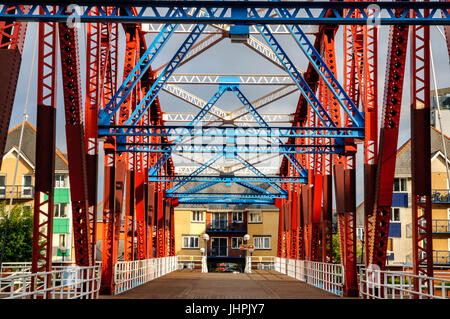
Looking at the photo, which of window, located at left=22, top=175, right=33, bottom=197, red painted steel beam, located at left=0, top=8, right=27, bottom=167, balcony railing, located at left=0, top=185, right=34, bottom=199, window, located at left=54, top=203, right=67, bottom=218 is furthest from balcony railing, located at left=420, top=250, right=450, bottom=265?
red painted steel beam, located at left=0, top=8, right=27, bottom=167

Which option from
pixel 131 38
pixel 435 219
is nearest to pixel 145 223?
pixel 131 38

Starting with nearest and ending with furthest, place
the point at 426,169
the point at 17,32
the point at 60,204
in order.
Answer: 1. the point at 17,32
2. the point at 426,169
3. the point at 60,204

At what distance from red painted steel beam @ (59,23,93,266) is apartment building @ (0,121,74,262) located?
32.4m

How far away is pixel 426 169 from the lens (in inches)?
698

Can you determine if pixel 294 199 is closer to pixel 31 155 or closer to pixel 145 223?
pixel 145 223

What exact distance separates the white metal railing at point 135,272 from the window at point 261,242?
36.4 m

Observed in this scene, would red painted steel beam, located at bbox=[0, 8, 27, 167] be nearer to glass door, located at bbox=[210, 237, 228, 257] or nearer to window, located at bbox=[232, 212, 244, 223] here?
glass door, located at bbox=[210, 237, 228, 257]

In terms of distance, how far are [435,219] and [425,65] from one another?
3572cm

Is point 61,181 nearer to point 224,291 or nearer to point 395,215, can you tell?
point 395,215

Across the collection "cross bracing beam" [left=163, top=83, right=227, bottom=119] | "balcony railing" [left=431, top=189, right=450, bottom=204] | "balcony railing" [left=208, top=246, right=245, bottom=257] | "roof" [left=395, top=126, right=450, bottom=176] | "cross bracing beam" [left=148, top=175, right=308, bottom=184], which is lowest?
"balcony railing" [left=208, top=246, right=245, bottom=257]

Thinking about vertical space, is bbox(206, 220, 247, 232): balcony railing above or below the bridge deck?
above

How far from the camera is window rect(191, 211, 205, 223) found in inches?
3361

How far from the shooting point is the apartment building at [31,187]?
53594 millimetres

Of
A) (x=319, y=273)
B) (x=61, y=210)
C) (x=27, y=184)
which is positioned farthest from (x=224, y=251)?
(x=319, y=273)
